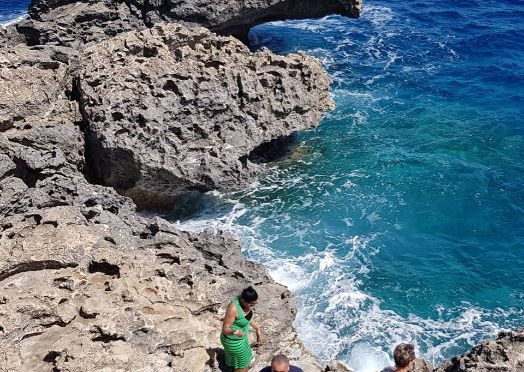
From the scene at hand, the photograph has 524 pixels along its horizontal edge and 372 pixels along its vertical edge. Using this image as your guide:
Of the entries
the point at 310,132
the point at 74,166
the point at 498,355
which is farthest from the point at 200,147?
the point at 498,355

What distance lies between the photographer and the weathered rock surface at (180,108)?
1847 cm

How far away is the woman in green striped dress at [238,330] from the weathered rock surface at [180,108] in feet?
31.0

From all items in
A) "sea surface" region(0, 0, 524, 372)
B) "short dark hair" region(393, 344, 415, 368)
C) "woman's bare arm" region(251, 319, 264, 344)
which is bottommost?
"sea surface" region(0, 0, 524, 372)

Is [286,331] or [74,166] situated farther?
[74,166]

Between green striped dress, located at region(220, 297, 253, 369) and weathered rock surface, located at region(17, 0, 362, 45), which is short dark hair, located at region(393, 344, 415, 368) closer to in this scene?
green striped dress, located at region(220, 297, 253, 369)

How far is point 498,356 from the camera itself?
375 inches

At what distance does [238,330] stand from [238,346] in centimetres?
36

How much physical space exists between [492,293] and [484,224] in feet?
12.1

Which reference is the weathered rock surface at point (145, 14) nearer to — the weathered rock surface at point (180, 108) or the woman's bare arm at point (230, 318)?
the weathered rock surface at point (180, 108)

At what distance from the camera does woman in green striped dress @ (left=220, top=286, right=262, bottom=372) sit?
10.2 meters

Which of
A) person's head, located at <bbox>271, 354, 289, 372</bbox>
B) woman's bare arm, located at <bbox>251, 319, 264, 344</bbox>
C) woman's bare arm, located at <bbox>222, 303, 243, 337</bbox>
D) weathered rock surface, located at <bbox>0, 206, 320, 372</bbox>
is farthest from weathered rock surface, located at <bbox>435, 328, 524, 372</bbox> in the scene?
woman's bare arm, located at <bbox>222, 303, 243, 337</bbox>

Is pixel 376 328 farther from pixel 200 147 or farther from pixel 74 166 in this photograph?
pixel 74 166

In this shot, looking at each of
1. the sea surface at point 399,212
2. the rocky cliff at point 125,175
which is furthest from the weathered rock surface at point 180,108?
the sea surface at point 399,212

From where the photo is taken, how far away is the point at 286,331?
40.3 feet
